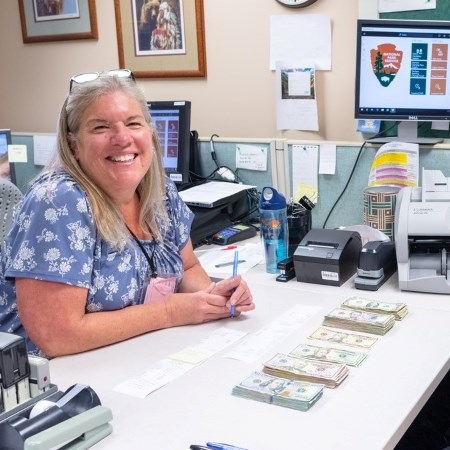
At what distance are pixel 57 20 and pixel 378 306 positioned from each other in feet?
8.06

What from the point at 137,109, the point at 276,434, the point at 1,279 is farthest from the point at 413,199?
the point at 1,279

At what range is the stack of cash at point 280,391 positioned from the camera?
1.15 metres

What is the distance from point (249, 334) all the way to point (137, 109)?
0.61m

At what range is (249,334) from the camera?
1.48 m

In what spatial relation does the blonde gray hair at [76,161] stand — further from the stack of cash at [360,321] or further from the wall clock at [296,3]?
the wall clock at [296,3]

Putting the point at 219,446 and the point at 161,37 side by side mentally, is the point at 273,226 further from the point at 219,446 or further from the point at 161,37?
the point at 161,37

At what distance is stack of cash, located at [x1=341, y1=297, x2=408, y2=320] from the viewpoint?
1.53m

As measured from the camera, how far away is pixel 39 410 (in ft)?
3.44

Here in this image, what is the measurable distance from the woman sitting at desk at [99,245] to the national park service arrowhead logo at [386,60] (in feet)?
2.94

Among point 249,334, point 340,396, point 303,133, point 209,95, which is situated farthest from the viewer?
point 209,95

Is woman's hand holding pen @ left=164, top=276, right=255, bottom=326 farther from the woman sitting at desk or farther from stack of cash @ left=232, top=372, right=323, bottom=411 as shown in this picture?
stack of cash @ left=232, top=372, right=323, bottom=411

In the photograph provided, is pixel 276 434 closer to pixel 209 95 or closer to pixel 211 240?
pixel 211 240

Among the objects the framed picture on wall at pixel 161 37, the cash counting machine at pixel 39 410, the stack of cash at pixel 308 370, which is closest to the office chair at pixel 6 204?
the cash counting machine at pixel 39 410

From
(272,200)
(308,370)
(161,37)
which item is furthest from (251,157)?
(308,370)
